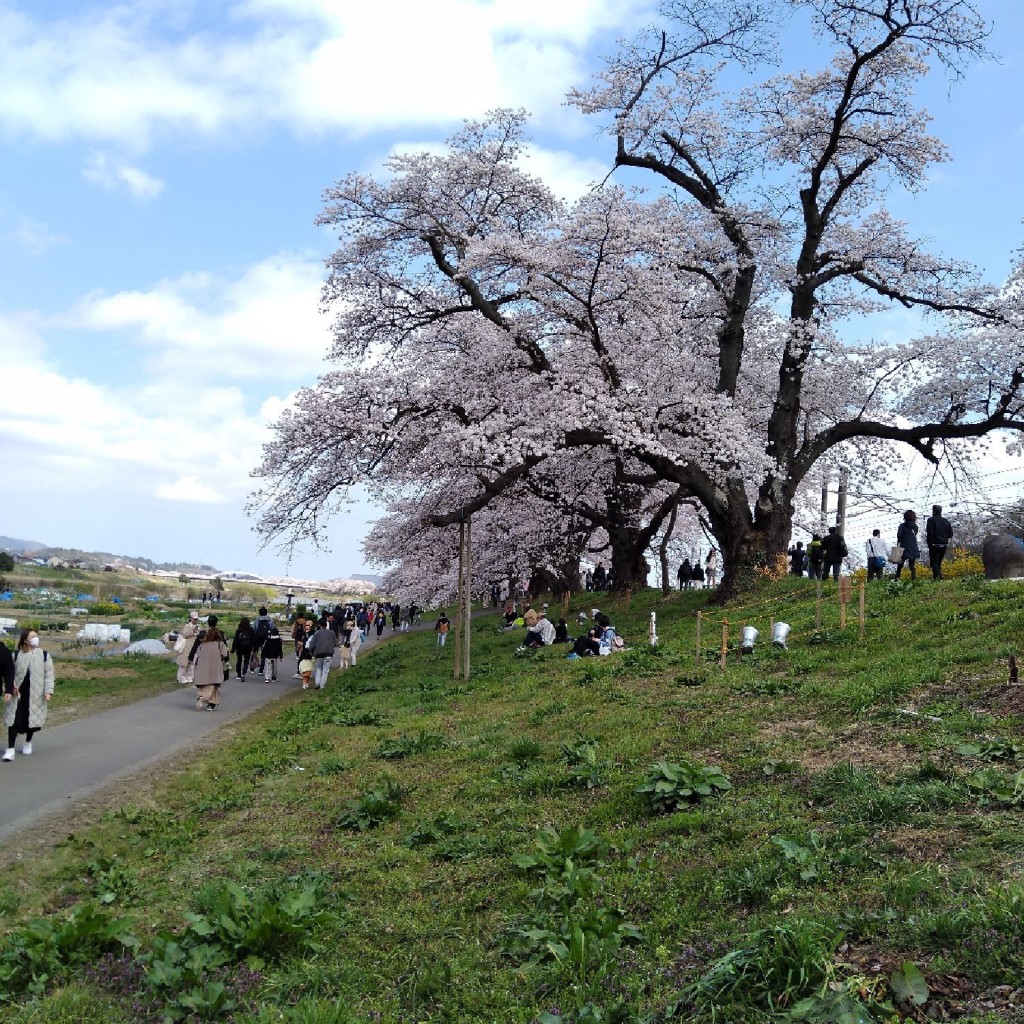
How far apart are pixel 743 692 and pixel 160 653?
2256 centimetres

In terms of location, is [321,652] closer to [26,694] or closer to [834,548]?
[26,694]

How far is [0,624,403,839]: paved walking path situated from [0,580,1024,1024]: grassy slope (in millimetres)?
933

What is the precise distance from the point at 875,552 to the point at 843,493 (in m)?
6.35

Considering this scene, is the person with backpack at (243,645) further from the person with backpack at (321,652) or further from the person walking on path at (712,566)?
the person walking on path at (712,566)

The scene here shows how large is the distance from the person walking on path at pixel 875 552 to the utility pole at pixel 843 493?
541 cm

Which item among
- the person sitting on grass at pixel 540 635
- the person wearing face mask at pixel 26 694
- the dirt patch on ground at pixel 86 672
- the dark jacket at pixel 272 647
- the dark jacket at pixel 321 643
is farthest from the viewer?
the dark jacket at pixel 272 647

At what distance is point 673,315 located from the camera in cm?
2330

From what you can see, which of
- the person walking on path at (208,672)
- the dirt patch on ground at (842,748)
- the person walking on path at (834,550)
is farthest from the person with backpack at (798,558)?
the dirt patch on ground at (842,748)

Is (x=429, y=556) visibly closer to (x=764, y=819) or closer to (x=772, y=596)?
(x=772, y=596)

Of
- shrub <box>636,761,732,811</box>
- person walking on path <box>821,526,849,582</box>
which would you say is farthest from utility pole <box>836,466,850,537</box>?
shrub <box>636,761,732,811</box>

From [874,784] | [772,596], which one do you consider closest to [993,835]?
[874,784]

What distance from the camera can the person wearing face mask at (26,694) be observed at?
1243 centimetres

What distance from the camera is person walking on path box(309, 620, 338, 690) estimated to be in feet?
73.0

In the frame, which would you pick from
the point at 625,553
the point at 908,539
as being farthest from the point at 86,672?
the point at 908,539
